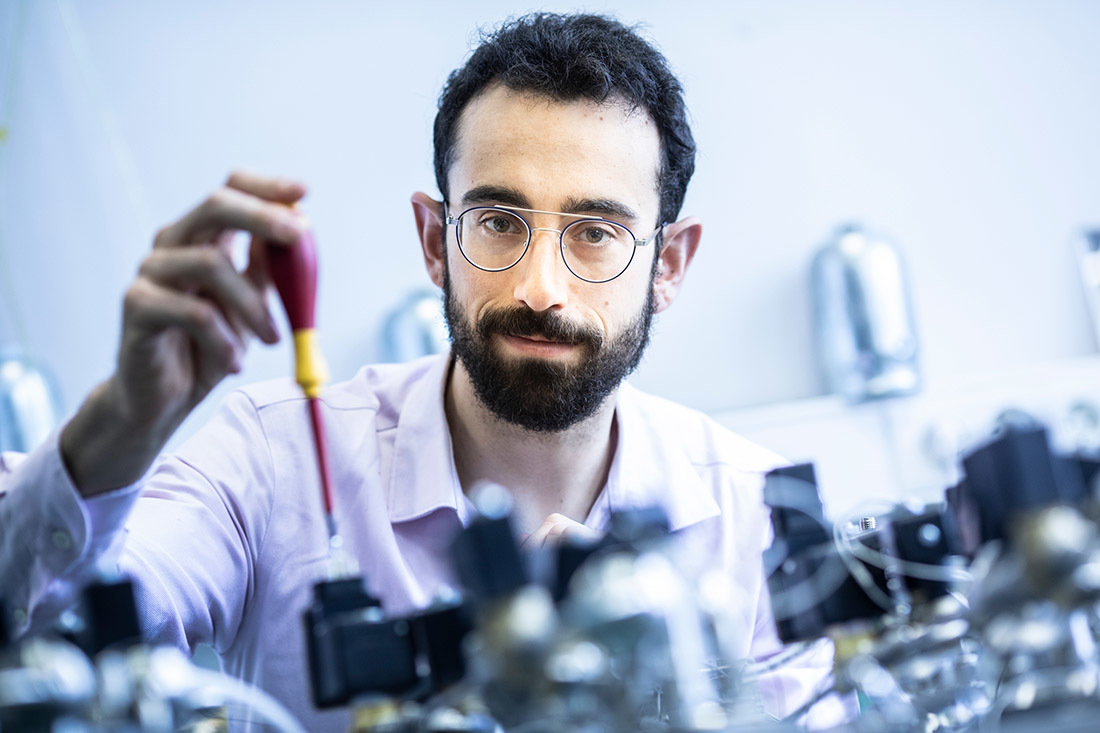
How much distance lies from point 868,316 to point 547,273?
42.9 inches

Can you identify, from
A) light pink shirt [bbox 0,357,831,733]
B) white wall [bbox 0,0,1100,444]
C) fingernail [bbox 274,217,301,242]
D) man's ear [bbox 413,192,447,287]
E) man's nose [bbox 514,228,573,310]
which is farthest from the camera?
white wall [bbox 0,0,1100,444]

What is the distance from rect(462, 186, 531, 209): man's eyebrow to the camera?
1302 mm

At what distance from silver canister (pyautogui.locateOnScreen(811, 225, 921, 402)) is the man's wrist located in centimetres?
166

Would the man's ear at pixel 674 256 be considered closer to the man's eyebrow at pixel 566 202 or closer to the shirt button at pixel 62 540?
the man's eyebrow at pixel 566 202

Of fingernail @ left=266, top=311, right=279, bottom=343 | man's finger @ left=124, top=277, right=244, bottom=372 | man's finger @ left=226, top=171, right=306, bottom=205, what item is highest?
man's finger @ left=226, top=171, right=306, bottom=205

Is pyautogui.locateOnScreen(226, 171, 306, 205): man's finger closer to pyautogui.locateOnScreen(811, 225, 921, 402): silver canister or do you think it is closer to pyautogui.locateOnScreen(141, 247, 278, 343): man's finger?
pyautogui.locateOnScreen(141, 247, 278, 343): man's finger

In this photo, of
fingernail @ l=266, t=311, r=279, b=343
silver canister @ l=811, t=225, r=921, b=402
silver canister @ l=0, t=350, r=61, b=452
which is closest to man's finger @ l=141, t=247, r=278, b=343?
fingernail @ l=266, t=311, r=279, b=343

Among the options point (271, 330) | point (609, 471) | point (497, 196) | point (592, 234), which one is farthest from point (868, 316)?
point (271, 330)

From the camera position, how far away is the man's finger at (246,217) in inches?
25.5

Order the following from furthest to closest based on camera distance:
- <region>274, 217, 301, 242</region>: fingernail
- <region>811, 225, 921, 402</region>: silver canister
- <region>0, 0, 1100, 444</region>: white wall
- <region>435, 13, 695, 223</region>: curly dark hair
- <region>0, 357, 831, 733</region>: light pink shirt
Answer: <region>0, 0, 1100, 444</region>: white wall
<region>811, 225, 921, 402</region>: silver canister
<region>435, 13, 695, 223</region>: curly dark hair
<region>0, 357, 831, 733</region>: light pink shirt
<region>274, 217, 301, 242</region>: fingernail

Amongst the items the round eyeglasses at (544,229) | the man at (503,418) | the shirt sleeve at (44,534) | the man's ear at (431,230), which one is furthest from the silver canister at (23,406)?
the shirt sleeve at (44,534)

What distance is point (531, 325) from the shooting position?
4.25ft

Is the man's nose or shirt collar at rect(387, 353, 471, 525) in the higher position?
the man's nose

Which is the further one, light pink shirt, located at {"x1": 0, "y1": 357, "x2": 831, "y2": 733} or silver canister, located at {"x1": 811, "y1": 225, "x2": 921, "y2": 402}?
silver canister, located at {"x1": 811, "y1": 225, "x2": 921, "y2": 402}
